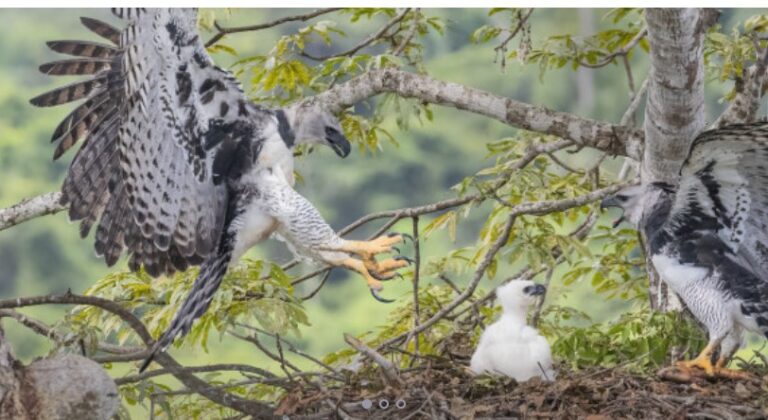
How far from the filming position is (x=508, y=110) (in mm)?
3840

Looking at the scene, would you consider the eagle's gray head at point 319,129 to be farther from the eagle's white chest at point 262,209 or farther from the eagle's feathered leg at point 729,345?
the eagle's feathered leg at point 729,345

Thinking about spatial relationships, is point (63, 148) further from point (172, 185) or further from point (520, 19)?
point (520, 19)

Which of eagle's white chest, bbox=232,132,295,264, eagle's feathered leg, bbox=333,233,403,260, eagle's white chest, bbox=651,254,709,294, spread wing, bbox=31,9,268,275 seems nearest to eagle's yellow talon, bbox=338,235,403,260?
eagle's feathered leg, bbox=333,233,403,260

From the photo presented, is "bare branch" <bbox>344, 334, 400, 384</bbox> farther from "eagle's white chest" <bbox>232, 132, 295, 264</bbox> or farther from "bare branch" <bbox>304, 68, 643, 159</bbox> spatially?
"bare branch" <bbox>304, 68, 643, 159</bbox>

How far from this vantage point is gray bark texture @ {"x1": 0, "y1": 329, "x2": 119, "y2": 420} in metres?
2.92

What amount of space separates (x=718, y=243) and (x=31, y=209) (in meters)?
1.90

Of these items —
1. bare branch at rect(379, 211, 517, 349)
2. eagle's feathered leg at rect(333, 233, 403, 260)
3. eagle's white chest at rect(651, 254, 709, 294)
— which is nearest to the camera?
eagle's feathered leg at rect(333, 233, 403, 260)

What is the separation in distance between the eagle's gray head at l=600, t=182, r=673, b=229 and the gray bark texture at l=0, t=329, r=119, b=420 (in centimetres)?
148

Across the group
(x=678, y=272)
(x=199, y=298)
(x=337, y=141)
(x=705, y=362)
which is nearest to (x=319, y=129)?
(x=337, y=141)

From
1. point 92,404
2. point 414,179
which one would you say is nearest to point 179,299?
point 92,404

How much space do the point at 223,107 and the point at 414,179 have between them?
32.9 ft

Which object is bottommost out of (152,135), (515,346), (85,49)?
(515,346)

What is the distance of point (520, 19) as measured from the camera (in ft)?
14.1

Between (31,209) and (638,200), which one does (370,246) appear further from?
(31,209)
